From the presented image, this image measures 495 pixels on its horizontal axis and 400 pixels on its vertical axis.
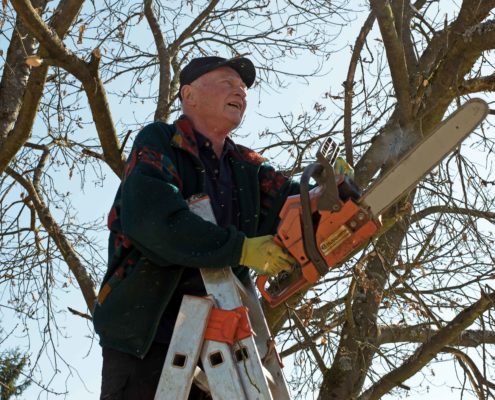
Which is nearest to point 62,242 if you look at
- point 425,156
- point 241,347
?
point 241,347

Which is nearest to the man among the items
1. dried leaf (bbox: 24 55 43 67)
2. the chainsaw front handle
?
the chainsaw front handle

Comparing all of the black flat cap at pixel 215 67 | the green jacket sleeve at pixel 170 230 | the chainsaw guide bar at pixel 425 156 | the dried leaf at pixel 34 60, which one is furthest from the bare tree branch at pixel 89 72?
the chainsaw guide bar at pixel 425 156

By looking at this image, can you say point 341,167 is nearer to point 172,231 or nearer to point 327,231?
point 327,231

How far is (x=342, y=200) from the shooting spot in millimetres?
2896

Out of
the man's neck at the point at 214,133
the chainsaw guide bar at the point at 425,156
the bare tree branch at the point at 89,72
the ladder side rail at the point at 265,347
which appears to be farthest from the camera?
the bare tree branch at the point at 89,72

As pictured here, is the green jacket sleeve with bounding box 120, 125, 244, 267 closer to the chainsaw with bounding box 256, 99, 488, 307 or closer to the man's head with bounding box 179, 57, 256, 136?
the chainsaw with bounding box 256, 99, 488, 307

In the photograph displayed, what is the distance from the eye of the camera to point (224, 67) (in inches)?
141

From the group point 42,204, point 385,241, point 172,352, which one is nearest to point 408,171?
point 172,352

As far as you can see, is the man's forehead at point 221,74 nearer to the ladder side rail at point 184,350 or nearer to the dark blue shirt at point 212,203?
the dark blue shirt at point 212,203

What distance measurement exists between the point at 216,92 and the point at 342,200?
91 cm

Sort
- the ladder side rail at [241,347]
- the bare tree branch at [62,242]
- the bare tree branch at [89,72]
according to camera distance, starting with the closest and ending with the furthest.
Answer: the ladder side rail at [241,347], the bare tree branch at [89,72], the bare tree branch at [62,242]

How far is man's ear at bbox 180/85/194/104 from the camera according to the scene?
355 centimetres

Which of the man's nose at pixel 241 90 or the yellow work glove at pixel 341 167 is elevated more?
the man's nose at pixel 241 90

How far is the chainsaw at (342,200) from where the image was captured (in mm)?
2822
